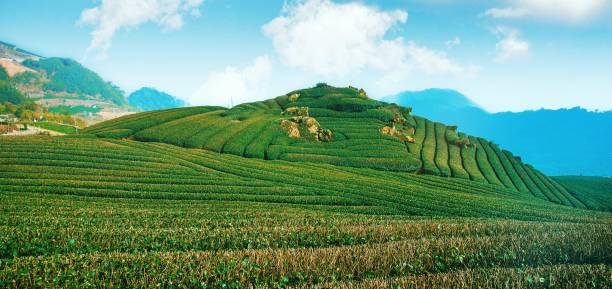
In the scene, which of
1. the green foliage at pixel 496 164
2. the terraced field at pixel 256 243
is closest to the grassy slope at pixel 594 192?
the green foliage at pixel 496 164

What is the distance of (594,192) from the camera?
129 meters

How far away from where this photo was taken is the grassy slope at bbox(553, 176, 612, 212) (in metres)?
106

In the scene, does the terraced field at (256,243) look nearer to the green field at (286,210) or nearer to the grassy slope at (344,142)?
the green field at (286,210)

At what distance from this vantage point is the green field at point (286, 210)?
14.3 m

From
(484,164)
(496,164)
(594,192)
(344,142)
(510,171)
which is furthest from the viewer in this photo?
(594,192)

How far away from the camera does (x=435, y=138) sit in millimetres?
131250

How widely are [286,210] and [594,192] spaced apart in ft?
428

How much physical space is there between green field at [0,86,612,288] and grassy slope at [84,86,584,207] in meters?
0.61

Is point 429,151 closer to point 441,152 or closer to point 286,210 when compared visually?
point 441,152

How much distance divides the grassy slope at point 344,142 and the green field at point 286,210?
609 millimetres

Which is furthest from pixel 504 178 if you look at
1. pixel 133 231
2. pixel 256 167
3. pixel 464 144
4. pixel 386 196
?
pixel 133 231

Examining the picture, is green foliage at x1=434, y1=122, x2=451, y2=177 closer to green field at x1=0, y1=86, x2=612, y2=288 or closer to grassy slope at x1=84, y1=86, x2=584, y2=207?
grassy slope at x1=84, y1=86, x2=584, y2=207

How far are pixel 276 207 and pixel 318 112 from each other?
98732 mm

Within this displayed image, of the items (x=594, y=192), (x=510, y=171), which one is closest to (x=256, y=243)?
(x=510, y=171)
